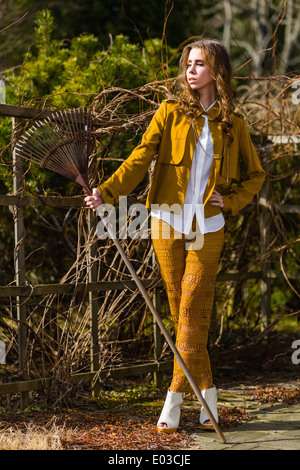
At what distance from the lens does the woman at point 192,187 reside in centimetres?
359

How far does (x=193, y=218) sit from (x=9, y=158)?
1405 millimetres

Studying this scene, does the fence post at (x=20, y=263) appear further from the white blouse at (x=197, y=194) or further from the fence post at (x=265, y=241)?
the fence post at (x=265, y=241)

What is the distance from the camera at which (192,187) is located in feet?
11.8

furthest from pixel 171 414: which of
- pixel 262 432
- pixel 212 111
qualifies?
pixel 212 111

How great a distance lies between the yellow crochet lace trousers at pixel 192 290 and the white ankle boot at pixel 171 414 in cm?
5

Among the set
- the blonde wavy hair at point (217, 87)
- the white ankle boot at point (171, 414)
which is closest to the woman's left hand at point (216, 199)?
the blonde wavy hair at point (217, 87)

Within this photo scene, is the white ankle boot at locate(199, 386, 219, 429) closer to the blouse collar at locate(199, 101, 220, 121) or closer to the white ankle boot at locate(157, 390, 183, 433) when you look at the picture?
the white ankle boot at locate(157, 390, 183, 433)

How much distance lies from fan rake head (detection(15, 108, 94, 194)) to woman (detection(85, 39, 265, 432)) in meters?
0.23

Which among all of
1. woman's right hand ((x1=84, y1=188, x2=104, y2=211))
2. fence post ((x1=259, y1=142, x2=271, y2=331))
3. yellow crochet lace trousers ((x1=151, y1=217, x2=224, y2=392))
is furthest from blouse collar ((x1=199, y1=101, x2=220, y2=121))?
fence post ((x1=259, y1=142, x2=271, y2=331))

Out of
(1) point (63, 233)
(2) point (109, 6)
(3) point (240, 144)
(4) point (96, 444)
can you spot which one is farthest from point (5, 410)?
(2) point (109, 6)

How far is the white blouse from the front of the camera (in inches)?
A: 141

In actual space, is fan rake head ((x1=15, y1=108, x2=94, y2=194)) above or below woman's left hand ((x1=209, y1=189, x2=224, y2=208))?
above

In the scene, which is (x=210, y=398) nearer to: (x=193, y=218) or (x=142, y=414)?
(x=142, y=414)

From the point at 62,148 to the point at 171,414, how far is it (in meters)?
1.50
